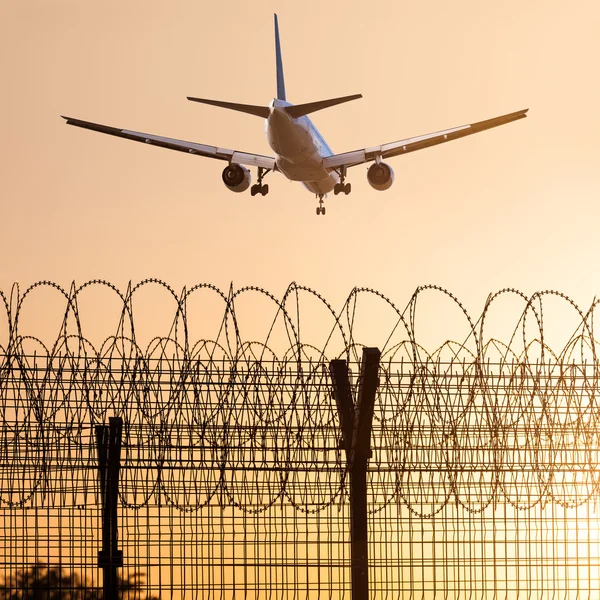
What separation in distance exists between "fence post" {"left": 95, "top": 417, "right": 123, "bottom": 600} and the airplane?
34.9 metres

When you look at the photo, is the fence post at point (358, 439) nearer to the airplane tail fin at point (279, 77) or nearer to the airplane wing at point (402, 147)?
the airplane wing at point (402, 147)

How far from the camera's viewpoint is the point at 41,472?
8148 millimetres

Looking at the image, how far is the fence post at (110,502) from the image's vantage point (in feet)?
25.9

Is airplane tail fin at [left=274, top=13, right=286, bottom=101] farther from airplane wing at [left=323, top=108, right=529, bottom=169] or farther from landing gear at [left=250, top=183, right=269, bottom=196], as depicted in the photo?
airplane wing at [left=323, top=108, right=529, bottom=169]

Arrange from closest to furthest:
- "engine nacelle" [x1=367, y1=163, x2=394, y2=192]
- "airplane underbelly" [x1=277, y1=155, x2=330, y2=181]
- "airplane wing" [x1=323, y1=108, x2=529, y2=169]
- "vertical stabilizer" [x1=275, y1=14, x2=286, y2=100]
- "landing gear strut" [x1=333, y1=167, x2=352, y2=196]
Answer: "airplane underbelly" [x1=277, y1=155, x2=330, y2=181], "airplane wing" [x1=323, y1=108, x2=529, y2=169], "engine nacelle" [x1=367, y1=163, x2=394, y2=192], "landing gear strut" [x1=333, y1=167, x2=352, y2=196], "vertical stabilizer" [x1=275, y1=14, x2=286, y2=100]

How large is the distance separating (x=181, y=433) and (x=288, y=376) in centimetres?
90

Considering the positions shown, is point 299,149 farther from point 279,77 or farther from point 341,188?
point 279,77

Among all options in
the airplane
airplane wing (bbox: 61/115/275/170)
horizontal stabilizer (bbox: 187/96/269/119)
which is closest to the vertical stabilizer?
the airplane

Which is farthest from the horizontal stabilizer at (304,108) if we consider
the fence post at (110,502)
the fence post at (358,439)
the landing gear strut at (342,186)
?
the fence post at (110,502)

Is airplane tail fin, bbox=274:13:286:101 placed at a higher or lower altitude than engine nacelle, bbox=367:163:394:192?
higher

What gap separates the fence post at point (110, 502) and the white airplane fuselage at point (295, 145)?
36.1 meters

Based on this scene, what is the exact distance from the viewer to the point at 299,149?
44.3m

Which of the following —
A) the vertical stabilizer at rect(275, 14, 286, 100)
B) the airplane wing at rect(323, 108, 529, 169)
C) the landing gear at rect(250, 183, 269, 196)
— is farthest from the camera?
the vertical stabilizer at rect(275, 14, 286, 100)

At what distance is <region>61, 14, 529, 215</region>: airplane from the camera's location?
144 feet
